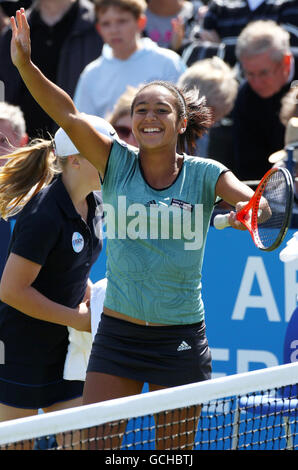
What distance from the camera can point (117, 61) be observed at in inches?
273

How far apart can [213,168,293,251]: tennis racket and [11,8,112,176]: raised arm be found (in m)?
0.61

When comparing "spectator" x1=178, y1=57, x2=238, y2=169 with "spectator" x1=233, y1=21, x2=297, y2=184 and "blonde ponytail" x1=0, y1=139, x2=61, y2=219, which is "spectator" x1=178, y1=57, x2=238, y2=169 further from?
"blonde ponytail" x1=0, y1=139, x2=61, y2=219

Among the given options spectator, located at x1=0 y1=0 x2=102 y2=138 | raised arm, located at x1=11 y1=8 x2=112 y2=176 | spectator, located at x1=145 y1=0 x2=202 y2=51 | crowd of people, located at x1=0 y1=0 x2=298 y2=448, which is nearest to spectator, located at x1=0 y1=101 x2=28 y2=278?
crowd of people, located at x1=0 y1=0 x2=298 y2=448

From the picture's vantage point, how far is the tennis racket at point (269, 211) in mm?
3389

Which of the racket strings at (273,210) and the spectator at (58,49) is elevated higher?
the spectator at (58,49)

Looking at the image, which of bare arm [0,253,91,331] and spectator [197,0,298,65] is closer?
bare arm [0,253,91,331]

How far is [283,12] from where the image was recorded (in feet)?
23.2

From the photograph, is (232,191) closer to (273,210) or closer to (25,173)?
(273,210)

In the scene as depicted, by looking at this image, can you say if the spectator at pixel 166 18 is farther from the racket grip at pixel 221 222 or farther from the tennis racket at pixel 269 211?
the racket grip at pixel 221 222

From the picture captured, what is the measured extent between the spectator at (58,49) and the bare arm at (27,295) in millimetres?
3578

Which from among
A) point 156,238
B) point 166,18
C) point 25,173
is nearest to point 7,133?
point 25,173

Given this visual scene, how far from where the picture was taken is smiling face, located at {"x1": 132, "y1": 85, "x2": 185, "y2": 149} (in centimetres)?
368

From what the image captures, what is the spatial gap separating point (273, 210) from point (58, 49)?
13.7ft

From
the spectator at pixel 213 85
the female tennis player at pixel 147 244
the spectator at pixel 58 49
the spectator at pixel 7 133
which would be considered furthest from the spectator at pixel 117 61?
the female tennis player at pixel 147 244
